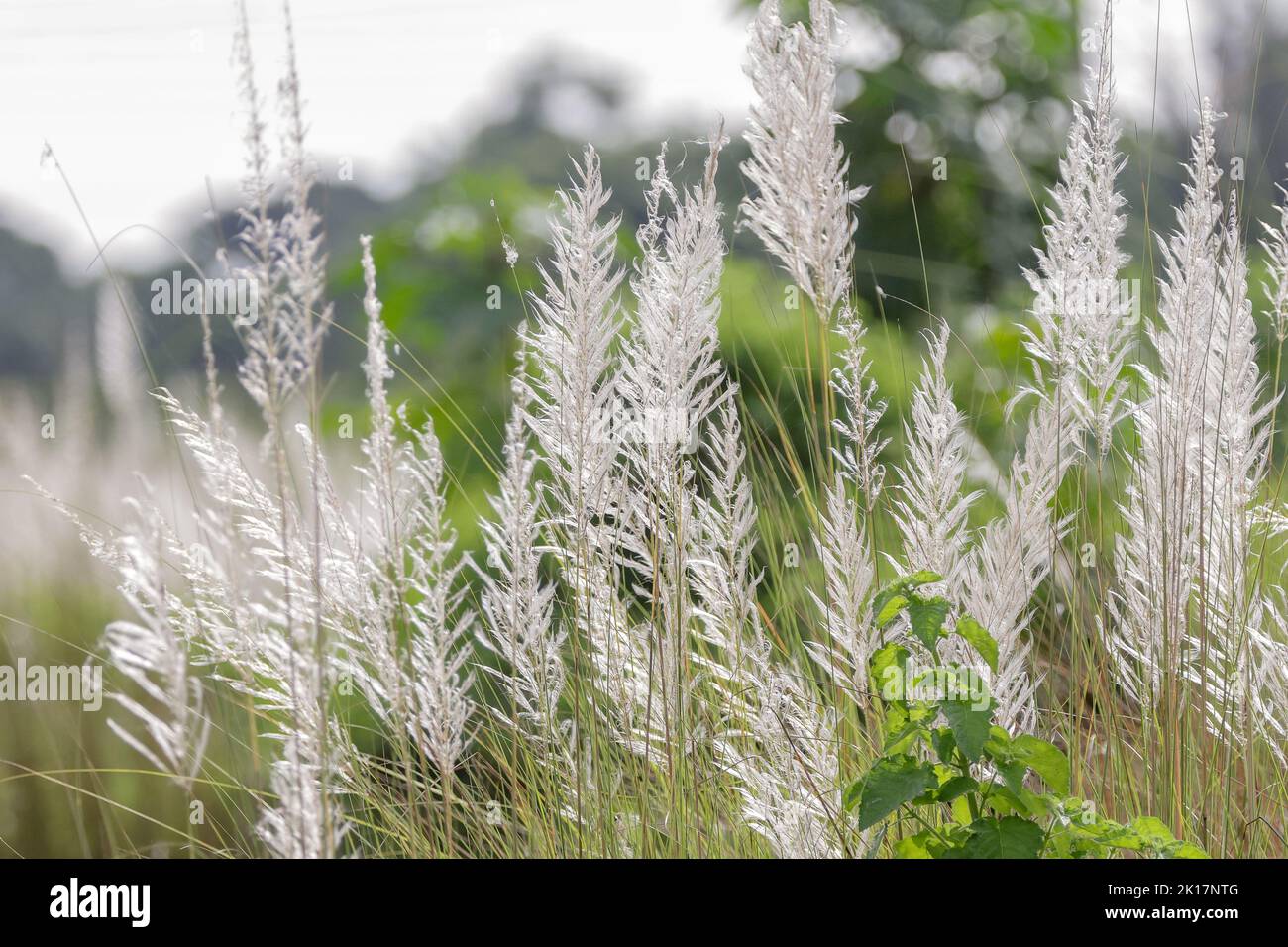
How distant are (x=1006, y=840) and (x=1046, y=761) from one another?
0.10 metres

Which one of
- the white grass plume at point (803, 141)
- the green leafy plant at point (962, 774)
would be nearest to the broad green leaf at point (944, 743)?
the green leafy plant at point (962, 774)

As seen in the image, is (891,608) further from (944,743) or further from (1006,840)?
(1006,840)

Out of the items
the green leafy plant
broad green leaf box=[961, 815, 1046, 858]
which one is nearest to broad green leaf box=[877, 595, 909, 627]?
the green leafy plant

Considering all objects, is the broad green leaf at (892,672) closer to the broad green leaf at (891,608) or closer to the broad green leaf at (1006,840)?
the broad green leaf at (891,608)

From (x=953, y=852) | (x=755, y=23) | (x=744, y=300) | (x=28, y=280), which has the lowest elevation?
(x=953, y=852)

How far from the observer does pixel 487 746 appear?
5.23 ft

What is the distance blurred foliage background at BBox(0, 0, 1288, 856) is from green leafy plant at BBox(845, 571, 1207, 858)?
1.58ft

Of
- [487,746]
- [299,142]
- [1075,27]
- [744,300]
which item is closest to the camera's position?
[299,142]

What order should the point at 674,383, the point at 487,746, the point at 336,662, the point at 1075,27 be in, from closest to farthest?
1. the point at 674,383
2. the point at 336,662
3. the point at 487,746
4. the point at 1075,27

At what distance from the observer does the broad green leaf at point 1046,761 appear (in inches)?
41.5

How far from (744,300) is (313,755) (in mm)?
2699
